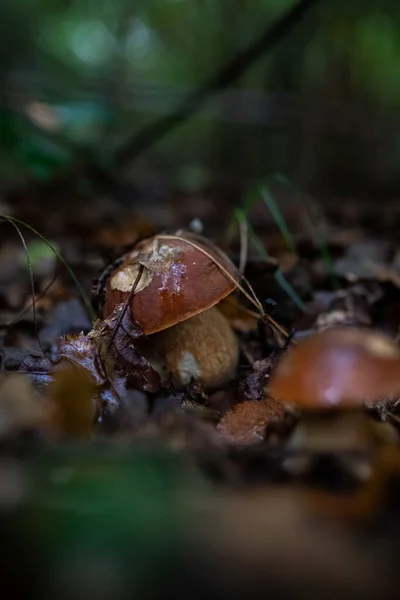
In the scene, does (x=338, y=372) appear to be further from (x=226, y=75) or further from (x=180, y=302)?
(x=226, y=75)

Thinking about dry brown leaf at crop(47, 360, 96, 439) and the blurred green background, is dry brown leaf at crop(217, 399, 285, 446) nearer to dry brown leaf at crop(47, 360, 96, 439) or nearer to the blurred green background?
dry brown leaf at crop(47, 360, 96, 439)

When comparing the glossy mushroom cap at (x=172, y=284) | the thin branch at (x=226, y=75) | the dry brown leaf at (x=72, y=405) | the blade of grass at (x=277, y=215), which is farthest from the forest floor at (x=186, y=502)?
the thin branch at (x=226, y=75)

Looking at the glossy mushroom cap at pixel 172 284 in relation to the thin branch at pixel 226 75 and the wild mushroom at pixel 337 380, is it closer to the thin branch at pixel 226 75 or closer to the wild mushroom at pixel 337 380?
the wild mushroom at pixel 337 380

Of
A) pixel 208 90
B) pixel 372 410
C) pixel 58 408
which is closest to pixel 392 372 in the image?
pixel 372 410

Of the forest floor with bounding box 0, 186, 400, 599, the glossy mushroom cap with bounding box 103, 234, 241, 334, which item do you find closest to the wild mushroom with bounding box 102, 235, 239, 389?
the glossy mushroom cap with bounding box 103, 234, 241, 334

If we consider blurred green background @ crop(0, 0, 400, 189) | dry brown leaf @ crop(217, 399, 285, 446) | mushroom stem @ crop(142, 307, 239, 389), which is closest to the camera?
dry brown leaf @ crop(217, 399, 285, 446)

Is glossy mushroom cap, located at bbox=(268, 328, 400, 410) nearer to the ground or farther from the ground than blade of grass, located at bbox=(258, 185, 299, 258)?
farther from the ground

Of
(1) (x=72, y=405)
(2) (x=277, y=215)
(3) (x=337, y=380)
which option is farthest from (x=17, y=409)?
(2) (x=277, y=215)
